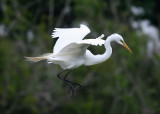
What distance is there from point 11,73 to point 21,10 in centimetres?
225

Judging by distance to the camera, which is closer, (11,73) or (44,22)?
(11,73)

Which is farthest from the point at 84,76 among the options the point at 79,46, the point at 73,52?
the point at 79,46

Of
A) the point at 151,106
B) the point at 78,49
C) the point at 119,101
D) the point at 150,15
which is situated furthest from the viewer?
the point at 150,15

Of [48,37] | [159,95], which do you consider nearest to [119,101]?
[159,95]

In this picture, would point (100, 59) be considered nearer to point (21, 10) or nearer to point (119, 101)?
point (119, 101)

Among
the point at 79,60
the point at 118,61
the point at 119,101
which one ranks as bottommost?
the point at 119,101

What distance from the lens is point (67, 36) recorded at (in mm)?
8148

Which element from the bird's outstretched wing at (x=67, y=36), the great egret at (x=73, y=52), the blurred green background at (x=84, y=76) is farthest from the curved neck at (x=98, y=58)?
the blurred green background at (x=84, y=76)

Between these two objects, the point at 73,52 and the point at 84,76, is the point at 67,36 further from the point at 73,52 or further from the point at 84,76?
the point at 84,76

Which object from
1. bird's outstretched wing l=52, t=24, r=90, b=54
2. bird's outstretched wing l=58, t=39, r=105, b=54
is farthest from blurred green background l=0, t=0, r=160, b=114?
bird's outstretched wing l=58, t=39, r=105, b=54

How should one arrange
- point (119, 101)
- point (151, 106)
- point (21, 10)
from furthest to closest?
1. point (21, 10)
2. point (119, 101)
3. point (151, 106)

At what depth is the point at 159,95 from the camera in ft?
49.0

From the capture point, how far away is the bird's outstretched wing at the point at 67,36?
8.01 m

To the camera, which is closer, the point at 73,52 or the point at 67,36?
the point at 73,52
